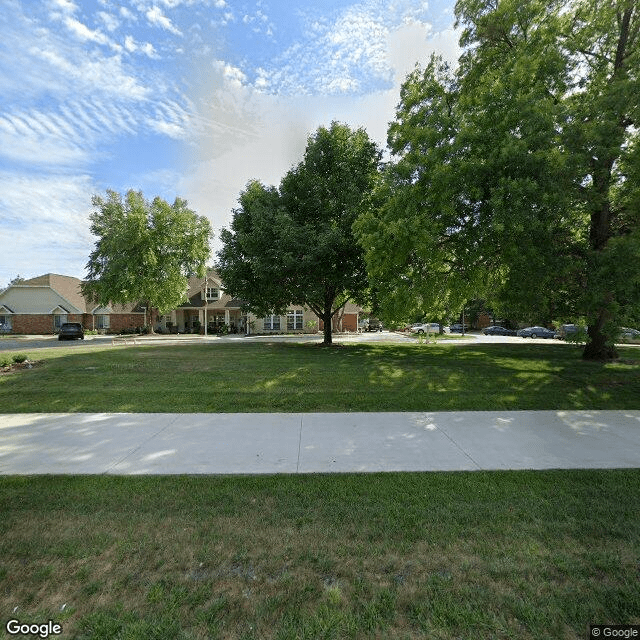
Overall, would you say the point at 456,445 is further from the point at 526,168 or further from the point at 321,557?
the point at 526,168

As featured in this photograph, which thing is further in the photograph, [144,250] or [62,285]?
[62,285]

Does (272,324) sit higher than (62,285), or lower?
lower

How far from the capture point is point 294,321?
149 feet

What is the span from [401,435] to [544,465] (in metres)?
2.03

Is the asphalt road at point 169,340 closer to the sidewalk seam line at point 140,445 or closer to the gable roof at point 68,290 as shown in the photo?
the gable roof at point 68,290

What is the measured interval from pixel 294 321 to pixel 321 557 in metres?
42.7

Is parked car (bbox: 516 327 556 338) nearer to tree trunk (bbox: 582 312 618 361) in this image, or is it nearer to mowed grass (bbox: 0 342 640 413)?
tree trunk (bbox: 582 312 618 361)

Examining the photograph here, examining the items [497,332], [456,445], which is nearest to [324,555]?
[456,445]

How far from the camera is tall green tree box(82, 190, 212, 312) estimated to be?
35031 mm

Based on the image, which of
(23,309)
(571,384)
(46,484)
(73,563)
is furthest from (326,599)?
(23,309)

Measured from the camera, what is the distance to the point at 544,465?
4.80 m

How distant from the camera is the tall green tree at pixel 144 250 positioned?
35.0m

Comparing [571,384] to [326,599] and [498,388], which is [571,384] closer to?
[498,388]

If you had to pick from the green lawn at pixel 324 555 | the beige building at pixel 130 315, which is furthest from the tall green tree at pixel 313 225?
the beige building at pixel 130 315
